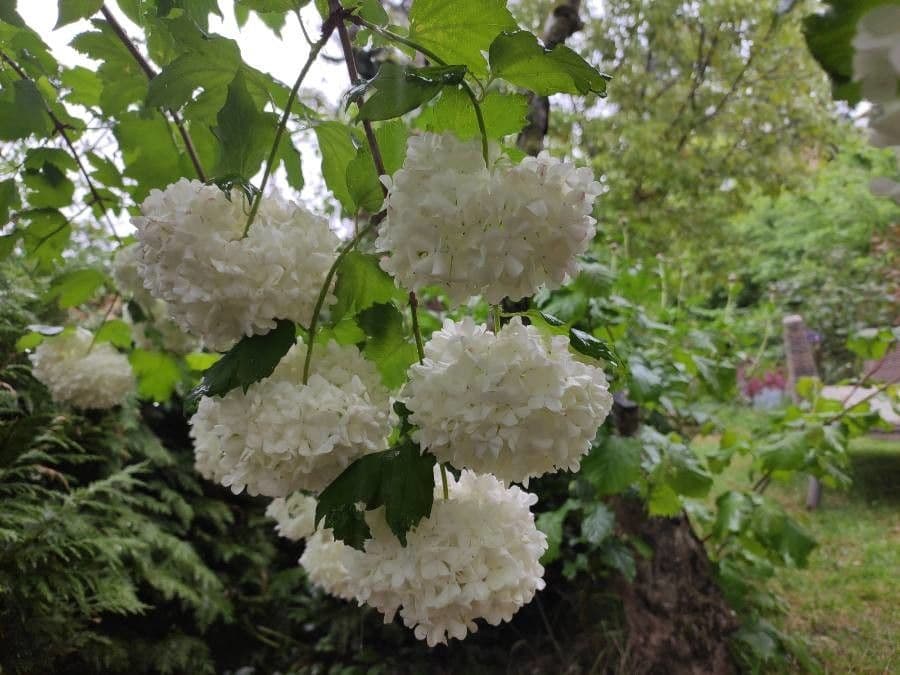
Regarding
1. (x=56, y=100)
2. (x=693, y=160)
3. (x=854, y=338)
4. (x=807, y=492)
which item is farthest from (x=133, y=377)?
(x=693, y=160)

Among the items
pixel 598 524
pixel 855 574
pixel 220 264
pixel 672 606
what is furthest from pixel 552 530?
pixel 220 264

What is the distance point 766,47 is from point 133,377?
398 centimetres

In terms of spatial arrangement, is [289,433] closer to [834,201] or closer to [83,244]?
[83,244]

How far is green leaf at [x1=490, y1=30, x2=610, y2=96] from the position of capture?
0.48 meters

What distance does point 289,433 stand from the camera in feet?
1.69

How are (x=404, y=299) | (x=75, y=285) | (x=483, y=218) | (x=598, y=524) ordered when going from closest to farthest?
(x=483, y=218)
(x=404, y=299)
(x=75, y=285)
(x=598, y=524)

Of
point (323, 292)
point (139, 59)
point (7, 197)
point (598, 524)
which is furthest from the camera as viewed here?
point (598, 524)

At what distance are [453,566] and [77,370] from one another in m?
1.05

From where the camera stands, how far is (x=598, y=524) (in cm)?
147

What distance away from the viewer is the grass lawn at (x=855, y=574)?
135 centimetres

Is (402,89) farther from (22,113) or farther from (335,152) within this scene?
(22,113)

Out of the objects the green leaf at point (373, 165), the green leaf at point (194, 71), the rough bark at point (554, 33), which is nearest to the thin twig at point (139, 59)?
the green leaf at point (194, 71)

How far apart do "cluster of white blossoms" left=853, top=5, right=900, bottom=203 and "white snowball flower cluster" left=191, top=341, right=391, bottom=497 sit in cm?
41

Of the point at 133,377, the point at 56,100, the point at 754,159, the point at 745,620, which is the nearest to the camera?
the point at 56,100
